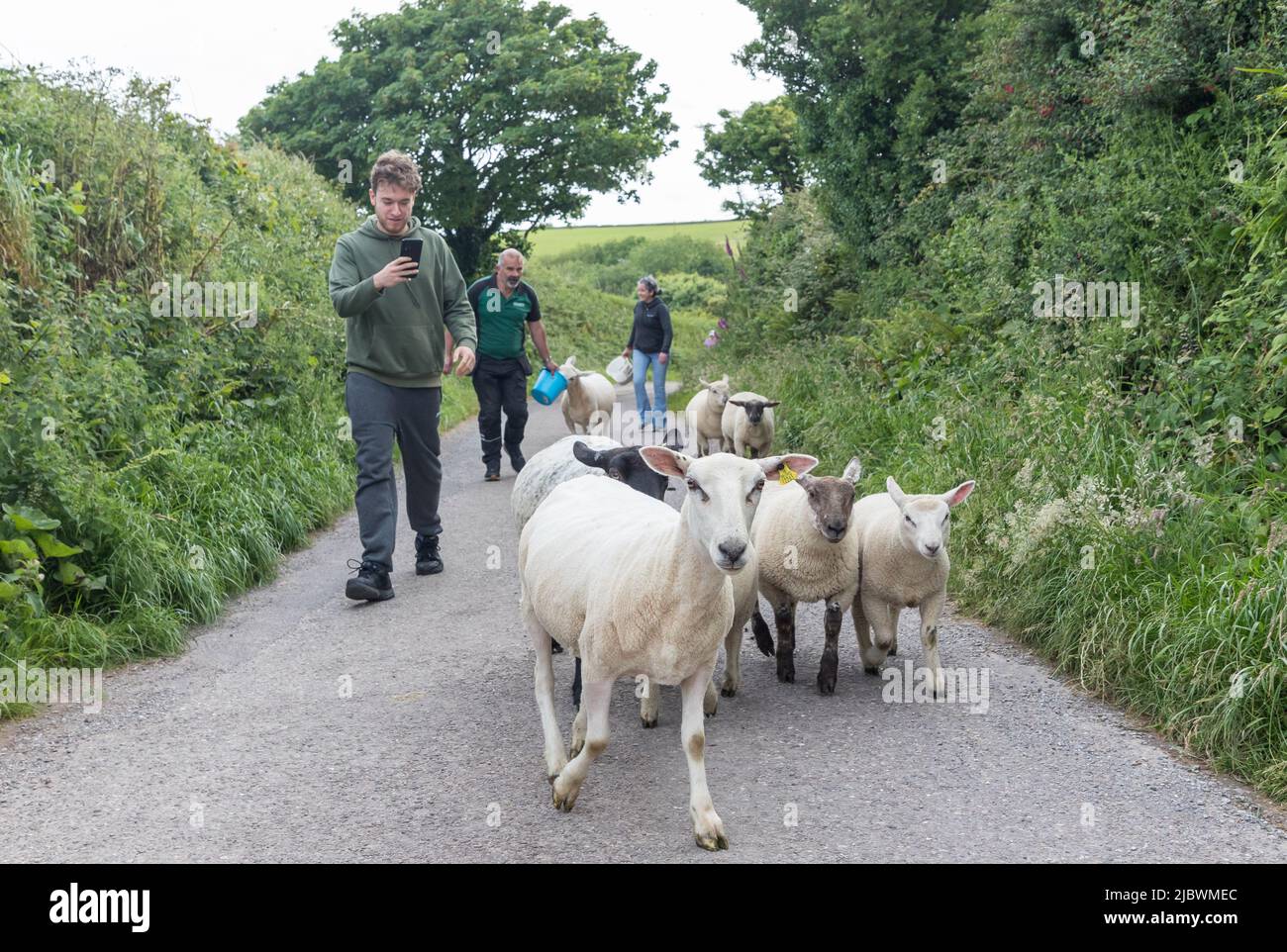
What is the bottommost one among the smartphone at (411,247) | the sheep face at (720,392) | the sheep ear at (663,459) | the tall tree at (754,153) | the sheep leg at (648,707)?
the sheep leg at (648,707)

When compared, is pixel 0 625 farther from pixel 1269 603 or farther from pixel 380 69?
pixel 380 69

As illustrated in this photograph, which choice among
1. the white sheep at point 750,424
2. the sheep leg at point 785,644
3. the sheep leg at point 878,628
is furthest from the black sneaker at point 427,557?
the white sheep at point 750,424

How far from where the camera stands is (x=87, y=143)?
11.0 m

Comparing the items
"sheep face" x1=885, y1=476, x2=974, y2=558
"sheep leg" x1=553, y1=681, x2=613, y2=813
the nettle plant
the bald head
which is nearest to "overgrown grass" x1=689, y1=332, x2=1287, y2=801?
"sheep face" x1=885, y1=476, x2=974, y2=558

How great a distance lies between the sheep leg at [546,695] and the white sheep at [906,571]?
1924 millimetres

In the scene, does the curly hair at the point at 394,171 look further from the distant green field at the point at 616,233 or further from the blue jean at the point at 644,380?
the distant green field at the point at 616,233

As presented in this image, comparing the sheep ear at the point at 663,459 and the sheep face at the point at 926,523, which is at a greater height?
the sheep ear at the point at 663,459

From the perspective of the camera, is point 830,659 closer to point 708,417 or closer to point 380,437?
point 380,437

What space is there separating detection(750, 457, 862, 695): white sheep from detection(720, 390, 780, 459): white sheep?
5.38 meters

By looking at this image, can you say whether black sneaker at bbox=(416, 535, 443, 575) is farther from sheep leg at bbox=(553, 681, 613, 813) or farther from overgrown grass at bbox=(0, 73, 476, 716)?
sheep leg at bbox=(553, 681, 613, 813)

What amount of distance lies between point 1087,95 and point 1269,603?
6578mm

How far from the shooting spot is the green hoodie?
793 centimetres

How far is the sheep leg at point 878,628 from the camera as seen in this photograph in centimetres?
626

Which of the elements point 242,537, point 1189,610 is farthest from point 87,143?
point 1189,610
